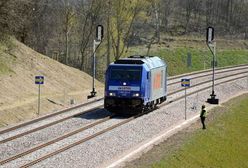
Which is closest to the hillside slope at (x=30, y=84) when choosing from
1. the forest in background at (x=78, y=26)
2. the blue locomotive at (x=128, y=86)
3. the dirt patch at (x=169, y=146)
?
the forest in background at (x=78, y=26)

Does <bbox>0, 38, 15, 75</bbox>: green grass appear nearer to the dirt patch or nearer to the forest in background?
the forest in background

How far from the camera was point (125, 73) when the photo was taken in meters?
32.2

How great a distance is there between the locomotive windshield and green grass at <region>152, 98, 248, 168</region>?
4.98m

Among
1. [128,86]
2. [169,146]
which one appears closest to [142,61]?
[128,86]

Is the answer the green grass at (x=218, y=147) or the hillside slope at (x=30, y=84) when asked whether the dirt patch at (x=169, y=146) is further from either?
the hillside slope at (x=30, y=84)

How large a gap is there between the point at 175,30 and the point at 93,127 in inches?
3162

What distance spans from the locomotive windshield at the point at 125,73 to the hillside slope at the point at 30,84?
557 centimetres

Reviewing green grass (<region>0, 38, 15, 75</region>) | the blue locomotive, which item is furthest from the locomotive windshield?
green grass (<region>0, 38, 15, 75</region>)

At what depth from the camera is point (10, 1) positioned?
37.8 meters

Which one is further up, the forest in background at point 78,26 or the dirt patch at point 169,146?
the forest in background at point 78,26

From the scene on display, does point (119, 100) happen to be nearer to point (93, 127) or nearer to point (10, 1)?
point (93, 127)

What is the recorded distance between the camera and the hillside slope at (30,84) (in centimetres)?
3394

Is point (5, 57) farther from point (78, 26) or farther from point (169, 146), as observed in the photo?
point (78, 26)

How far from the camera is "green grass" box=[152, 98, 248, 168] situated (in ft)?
81.8
